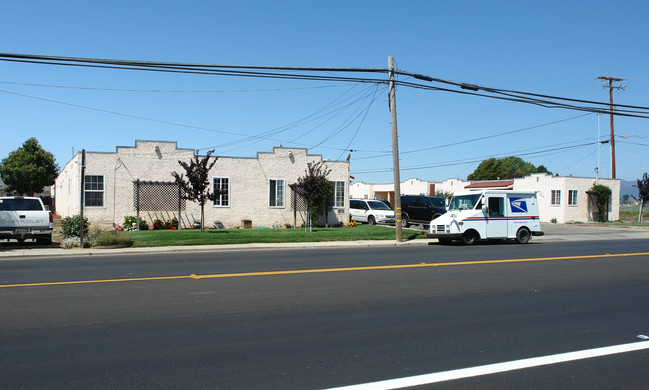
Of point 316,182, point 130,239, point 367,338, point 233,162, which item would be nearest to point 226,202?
point 233,162

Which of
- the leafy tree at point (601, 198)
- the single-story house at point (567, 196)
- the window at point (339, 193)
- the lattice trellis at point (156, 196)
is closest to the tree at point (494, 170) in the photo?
the single-story house at point (567, 196)

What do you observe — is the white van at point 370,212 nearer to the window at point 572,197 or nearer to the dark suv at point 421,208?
the dark suv at point 421,208

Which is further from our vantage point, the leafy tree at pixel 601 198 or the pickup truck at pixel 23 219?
the leafy tree at pixel 601 198

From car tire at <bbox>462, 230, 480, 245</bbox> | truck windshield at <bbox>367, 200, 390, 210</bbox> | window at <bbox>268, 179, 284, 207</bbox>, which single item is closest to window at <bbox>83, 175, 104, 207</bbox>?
window at <bbox>268, 179, 284, 207</bbox>

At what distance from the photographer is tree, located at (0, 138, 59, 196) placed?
47.5 metres

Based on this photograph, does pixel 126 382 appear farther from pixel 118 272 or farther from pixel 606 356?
pixel 118 272

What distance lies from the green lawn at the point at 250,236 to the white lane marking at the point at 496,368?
14.7 metres

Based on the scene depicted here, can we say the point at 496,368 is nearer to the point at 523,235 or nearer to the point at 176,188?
the point at 523,235

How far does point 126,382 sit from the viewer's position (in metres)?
4.62

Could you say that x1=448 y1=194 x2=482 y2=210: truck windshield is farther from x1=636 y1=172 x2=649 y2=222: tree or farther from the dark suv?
x1=636 y1=172 x2=649 y2=222: tree

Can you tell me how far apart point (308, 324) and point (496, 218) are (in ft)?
48.5

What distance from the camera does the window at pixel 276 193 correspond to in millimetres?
25656

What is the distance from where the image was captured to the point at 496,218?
1952 centimetres

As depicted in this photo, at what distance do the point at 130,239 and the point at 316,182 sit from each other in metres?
9.07
